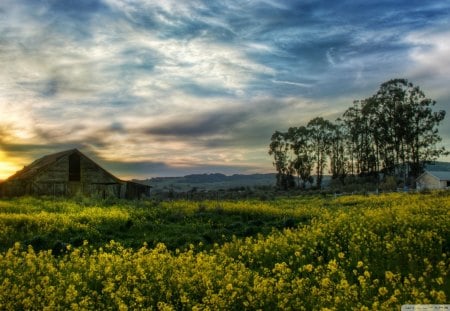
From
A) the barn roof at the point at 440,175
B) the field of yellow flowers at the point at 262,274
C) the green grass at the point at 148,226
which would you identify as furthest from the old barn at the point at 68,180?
the barn roof at the point at 440,175

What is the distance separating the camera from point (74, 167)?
50.0m

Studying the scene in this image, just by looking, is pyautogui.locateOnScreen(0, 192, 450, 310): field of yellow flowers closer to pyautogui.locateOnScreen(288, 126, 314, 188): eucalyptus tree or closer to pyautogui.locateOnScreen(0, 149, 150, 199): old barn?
pyautogui.locateOnScreen(0, 149, 150, 199): old barn

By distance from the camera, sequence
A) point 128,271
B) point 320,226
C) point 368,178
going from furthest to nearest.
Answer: point 368,178
point 320,226
point 128,271

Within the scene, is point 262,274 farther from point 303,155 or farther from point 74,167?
point 303,155

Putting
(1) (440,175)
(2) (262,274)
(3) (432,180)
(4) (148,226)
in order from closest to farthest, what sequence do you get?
1. (2) (262,274)
2. (4) (148,226)
3. (3) (432,180)
4. (1) (440,175)

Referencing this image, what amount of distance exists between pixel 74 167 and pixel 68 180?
1.77 metres

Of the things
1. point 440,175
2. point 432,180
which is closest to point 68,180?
point 432,180

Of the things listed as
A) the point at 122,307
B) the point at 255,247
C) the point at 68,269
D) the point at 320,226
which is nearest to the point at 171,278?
the point at 122,307

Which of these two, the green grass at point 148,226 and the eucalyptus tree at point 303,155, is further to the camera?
the eucalyptus tree at point 303,155

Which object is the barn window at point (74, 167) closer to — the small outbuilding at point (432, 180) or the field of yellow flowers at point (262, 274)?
the field of yellow flowers at point (262, 274)

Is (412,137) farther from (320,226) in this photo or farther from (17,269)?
(17,269)

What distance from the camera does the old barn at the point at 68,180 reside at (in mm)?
47594

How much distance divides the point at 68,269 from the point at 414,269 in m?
7.82

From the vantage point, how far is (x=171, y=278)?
8836 mm
